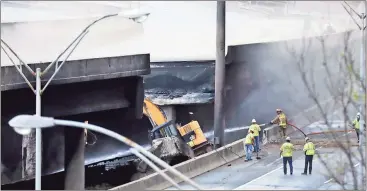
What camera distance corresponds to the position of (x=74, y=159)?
22391 mm

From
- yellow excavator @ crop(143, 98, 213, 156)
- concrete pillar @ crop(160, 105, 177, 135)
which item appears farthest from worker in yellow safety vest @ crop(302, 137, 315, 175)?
concrete pillar @ crop(160, 105, 177, 135)

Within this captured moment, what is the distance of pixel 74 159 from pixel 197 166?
3.80m

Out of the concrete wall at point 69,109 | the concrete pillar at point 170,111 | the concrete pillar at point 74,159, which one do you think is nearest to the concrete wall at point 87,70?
the concrete wall at point 69,109

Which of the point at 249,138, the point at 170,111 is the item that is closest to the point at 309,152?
the point at 249,138

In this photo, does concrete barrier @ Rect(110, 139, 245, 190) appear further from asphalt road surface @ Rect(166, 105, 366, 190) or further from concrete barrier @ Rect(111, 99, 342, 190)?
asphalt road surface @ Rect(166, 105, 366, 190)

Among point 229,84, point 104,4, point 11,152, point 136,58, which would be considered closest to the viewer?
point 11,152

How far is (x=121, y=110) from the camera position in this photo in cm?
2362

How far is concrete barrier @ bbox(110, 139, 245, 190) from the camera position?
2016 cm

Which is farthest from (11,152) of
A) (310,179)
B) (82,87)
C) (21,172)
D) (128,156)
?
(310,179)

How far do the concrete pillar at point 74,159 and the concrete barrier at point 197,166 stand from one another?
2.97 metres

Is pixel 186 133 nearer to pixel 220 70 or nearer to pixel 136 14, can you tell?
pixel 220 70

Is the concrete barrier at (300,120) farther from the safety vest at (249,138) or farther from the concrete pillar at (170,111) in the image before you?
the concrete pillar at (170,111)

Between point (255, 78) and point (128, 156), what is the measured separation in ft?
29.0

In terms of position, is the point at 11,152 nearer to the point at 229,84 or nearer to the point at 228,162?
the point at 228,162
